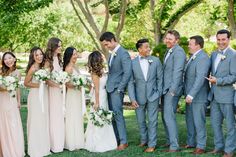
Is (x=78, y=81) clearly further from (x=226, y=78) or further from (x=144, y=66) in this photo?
(x=226, y=78)

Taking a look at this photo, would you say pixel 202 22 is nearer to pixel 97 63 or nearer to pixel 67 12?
pixel 67 12

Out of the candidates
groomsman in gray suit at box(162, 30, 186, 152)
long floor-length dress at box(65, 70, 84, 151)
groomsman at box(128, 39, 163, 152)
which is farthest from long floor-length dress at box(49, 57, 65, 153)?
groomsman in gray suit at box(162, 30, 186, 152)

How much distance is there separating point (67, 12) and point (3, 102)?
34.8 meters

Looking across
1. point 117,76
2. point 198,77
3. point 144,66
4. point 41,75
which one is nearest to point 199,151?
point 198,77

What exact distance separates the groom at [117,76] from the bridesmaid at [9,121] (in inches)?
72.4

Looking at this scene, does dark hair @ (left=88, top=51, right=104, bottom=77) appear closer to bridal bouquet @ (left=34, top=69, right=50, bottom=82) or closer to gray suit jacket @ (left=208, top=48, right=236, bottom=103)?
bridal bouquet @ (left=34, top=69, right=50, bottom=82)

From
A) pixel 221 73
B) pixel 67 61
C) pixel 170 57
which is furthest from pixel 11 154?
pixel 221 73

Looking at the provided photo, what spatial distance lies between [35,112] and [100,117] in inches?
50.0

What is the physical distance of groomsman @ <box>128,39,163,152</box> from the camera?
8.14 meters

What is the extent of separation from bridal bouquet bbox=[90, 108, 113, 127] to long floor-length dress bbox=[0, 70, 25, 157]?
58.0 inches

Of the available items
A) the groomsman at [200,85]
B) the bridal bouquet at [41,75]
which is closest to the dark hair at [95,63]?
the bridal bouquet at [41,75]

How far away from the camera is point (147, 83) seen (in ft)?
26.9

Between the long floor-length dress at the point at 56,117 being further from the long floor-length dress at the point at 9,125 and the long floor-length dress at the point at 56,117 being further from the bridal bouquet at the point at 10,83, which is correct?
the bridal bouquet at the point at 10,83

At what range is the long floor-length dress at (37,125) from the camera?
803 cm
